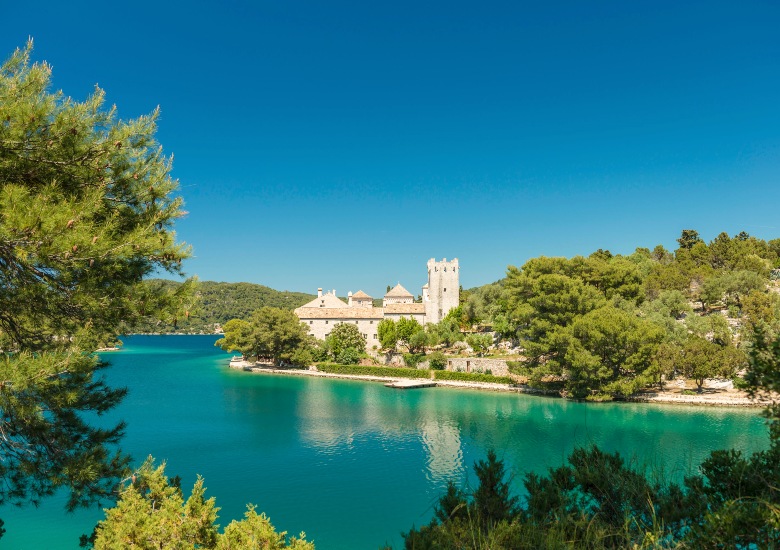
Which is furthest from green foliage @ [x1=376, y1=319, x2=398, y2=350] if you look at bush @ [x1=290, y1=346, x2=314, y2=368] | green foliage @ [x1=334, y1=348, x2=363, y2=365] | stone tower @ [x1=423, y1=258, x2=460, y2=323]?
stone tower @ [x1=423, y1=258, x2=460, y2=323]

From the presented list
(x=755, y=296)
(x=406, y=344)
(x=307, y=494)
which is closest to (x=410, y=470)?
(x=307, y=494)

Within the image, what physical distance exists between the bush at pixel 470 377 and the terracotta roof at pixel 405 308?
1358 centimetres

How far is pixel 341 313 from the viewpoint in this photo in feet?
163

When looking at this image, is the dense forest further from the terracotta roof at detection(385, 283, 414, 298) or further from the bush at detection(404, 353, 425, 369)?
the terracotta roof at detection(385, 283, 414, 298)

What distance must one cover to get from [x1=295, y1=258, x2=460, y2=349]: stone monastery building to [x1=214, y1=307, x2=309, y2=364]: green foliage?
14.6ft

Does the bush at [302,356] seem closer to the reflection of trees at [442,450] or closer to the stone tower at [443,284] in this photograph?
the stone tower at [443,284]

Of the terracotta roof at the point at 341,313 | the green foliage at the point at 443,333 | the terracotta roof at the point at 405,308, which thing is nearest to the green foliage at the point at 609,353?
the green foliage at the point at 443,333

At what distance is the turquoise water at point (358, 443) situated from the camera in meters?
12.6

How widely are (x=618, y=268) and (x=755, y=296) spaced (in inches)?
372

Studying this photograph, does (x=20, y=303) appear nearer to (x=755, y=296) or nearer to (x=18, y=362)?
(x=18, y=362)

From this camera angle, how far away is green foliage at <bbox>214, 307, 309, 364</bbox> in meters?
43.1

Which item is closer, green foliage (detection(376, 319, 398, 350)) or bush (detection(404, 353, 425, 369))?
bush (detection(404, 353, 425, 369))

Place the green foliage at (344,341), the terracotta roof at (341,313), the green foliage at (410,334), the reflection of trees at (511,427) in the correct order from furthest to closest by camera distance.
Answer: the terracotta roof at (341,313) → the green foliage at (344,341) → the green foliage at (410,334) → the reflection of trees at (511,427)

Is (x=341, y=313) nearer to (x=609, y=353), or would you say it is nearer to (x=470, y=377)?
(x=470, y=377)
